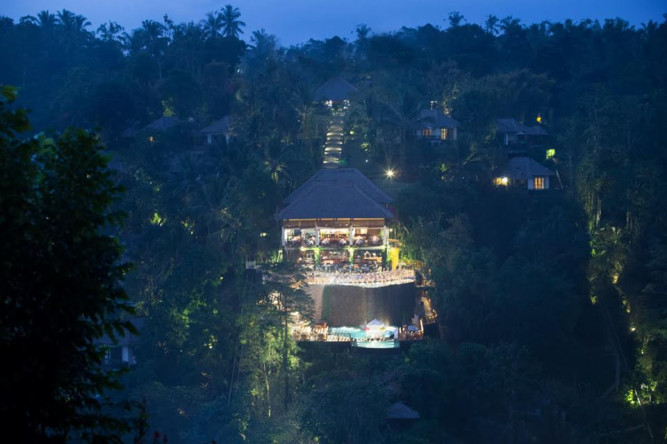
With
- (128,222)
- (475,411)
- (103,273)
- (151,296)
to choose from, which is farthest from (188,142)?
(103,273)

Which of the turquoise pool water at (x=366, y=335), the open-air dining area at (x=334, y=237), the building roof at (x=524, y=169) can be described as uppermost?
the building roof at (x=524, y=169)

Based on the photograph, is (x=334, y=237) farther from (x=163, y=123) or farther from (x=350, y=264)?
(x=163, y=123)

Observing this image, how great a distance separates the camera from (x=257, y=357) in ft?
102

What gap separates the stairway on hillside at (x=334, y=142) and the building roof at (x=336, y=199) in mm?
6806

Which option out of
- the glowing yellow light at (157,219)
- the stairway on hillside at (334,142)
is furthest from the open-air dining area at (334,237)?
the stairway on hillside at (334,142)

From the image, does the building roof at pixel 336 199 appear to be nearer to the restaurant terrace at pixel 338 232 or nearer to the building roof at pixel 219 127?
the restaurant terrace at pixel 338 232

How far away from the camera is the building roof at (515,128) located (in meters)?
51.4

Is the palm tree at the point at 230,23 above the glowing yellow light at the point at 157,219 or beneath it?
above

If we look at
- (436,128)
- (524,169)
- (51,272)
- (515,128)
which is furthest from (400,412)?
(515,128)

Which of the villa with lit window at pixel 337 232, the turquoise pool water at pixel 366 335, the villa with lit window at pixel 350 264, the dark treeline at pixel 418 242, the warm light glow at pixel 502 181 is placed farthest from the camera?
the warm light glow at pixel 502 181

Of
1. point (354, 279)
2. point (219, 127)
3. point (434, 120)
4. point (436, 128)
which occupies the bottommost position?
point (354, 279)

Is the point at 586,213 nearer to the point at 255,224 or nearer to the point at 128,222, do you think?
the point at 255,224

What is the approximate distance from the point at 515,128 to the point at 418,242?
17344 mm

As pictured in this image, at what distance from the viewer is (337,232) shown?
3653 centimetres
